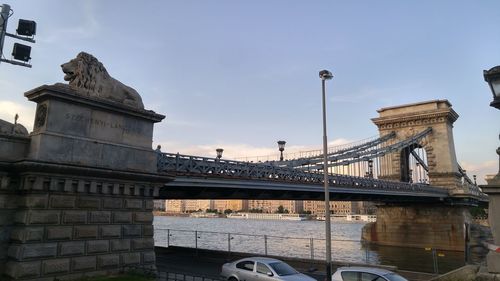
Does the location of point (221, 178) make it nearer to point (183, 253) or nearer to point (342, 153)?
point (183, 253)

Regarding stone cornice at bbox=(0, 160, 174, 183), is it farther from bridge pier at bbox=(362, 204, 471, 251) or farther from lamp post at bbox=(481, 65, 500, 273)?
bridge pier at bbox=(362, 204, 471, 251)

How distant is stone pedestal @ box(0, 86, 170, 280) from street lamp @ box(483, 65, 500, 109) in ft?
38.2

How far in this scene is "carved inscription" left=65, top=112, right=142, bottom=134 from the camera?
1416cm

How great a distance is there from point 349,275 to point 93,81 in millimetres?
11109

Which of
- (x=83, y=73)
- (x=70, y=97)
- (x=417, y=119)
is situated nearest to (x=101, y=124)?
(x=70, y=97)

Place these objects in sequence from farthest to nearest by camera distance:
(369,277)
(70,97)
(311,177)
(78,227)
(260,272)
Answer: (311,177)
(260,272)
(70,97)
(78,227)
(369,277)

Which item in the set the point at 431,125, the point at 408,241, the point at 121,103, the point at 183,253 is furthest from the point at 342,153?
the point at 121,103

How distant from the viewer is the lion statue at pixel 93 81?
1471 centimetres

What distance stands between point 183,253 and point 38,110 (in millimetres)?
15561

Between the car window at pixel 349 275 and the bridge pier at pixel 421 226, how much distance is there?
48306 mm

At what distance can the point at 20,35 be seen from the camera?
13281 millimetres

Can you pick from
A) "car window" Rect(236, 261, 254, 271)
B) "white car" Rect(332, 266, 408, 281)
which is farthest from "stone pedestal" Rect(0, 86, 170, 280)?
"white car" Rect(332, 266, 408, 281)

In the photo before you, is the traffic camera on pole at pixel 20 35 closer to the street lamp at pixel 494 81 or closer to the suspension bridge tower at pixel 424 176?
the street lamp at pixel 494 81

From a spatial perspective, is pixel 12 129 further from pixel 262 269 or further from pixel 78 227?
pixel 262 269
